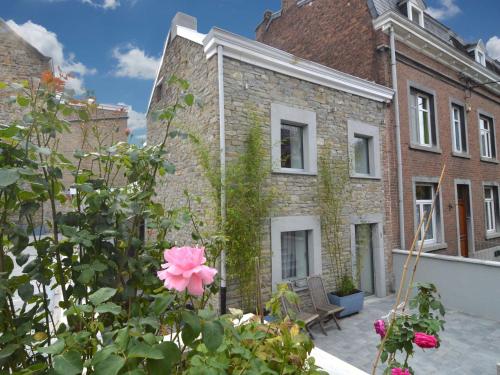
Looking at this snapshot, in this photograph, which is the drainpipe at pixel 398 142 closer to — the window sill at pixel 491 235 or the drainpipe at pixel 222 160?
the drainpipe at pixel 222 160

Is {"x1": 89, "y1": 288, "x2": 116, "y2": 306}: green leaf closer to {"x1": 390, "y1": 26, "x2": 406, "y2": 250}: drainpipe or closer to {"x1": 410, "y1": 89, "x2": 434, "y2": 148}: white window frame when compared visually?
{"x1": 390, "y1": 26, "x2": 406, "y2": 250}: drainpipe

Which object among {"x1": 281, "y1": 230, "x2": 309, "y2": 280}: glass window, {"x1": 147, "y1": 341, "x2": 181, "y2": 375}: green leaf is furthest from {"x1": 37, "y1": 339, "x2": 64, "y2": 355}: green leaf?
{"x1": 281, "y1": 230, "x2": 309, "y2": 280}: glass window

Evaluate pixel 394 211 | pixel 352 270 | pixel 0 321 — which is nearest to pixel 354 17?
pixel 394 211

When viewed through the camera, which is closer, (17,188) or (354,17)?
(17,188)

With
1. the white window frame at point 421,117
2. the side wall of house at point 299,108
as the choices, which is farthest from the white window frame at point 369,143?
the white window frame at point 421,117

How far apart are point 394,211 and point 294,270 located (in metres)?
3.70

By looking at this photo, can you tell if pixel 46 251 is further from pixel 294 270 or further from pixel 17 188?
pixel 294 270

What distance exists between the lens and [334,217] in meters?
7.05

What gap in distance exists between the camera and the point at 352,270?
7.40 metres

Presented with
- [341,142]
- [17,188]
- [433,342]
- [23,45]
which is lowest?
[433,342]

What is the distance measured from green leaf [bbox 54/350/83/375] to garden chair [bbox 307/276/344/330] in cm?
560

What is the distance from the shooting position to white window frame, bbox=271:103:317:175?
6.45 meters

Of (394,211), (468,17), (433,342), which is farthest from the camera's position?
(394,211)

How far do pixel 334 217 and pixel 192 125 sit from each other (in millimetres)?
3998
